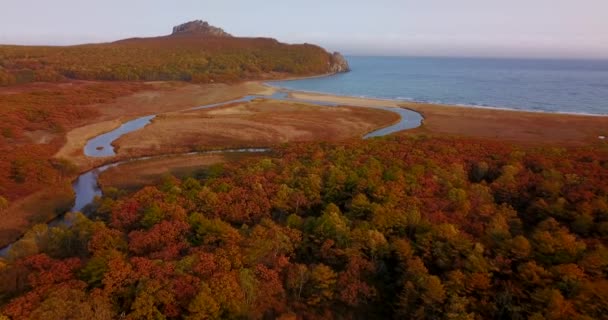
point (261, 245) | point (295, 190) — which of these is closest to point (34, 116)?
point (295, 190)

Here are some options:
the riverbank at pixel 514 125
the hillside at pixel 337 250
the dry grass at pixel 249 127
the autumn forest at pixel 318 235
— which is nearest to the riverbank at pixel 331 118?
the riverbank at pixel 514 125

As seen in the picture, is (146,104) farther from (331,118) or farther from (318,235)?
(318,235)

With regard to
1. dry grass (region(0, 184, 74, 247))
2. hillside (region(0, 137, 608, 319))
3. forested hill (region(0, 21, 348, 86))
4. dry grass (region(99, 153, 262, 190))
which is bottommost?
dry grass (region(0, 184, 74, 247))

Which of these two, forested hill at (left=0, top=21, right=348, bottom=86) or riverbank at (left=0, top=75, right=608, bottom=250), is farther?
forested hill at (left=0, top=21, right=348, bottom=86)

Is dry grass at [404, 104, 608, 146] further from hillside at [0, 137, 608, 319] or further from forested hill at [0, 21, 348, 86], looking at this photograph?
forested hill at [0, 21, 348, 86]

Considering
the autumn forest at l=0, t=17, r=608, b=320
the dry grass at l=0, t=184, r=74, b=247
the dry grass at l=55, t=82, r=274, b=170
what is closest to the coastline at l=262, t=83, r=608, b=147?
the autumn forest at l=0, t=17, r=608, b=320

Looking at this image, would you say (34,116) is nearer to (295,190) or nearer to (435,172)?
(295,190)
